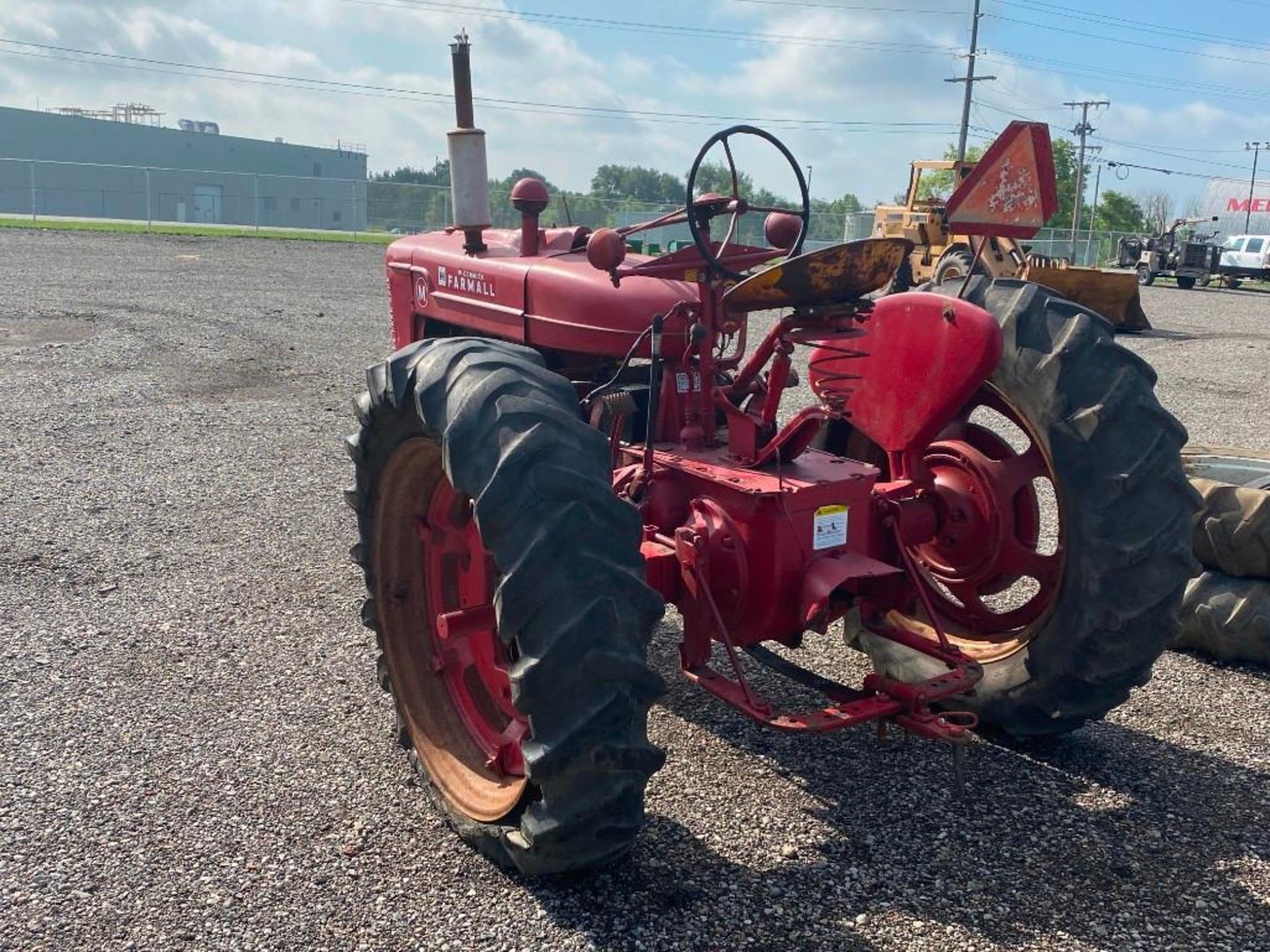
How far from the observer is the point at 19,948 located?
2.60m

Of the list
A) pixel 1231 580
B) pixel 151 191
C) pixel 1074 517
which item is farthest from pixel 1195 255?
pixel 151 191

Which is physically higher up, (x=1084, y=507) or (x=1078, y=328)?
(x=1078, y=328)

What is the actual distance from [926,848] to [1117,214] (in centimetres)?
7668

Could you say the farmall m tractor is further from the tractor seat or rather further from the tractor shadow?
the tractor shadow

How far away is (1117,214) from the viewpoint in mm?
71188

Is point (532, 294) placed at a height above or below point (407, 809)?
above

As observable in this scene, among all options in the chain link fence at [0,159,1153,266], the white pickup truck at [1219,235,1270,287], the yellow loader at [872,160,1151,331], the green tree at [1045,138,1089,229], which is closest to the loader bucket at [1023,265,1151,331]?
the yellow loader at [872,160,1151,331]

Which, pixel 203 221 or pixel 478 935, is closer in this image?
pixel 478 935

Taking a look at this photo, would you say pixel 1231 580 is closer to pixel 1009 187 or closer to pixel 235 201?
pixel 1009 187

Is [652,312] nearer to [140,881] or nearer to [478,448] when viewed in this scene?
[478,448]

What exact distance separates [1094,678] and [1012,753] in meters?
0.48

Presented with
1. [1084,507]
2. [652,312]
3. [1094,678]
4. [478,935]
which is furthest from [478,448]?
[1094,678]

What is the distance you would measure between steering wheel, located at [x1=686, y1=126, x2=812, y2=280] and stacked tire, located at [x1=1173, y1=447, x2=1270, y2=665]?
2161mm

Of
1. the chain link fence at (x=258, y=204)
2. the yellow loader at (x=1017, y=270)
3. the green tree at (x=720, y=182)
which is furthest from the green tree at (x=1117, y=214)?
the green tree at (x=720, y=182)
